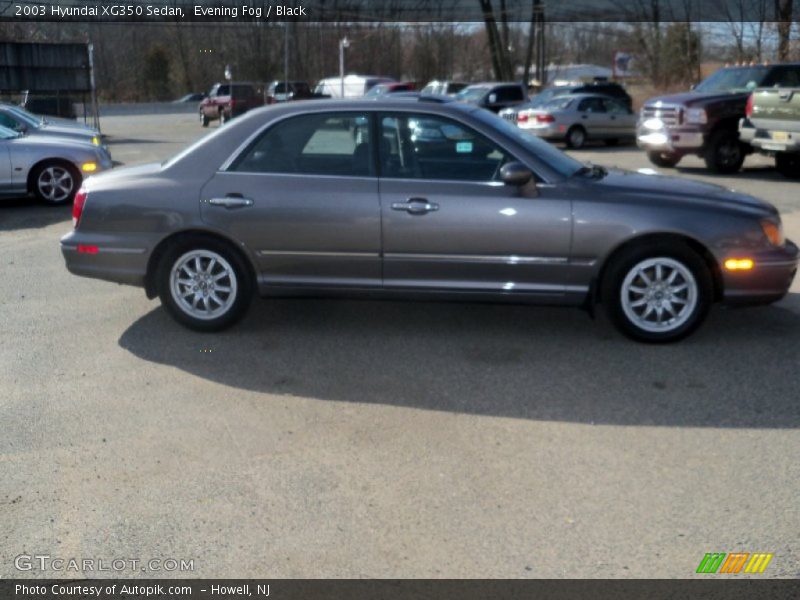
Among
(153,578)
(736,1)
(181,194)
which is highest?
(736,1)

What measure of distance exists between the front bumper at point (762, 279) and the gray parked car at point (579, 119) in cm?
1798

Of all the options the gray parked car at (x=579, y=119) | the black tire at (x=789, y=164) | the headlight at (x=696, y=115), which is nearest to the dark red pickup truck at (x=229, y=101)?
the gray parked car at (x=579, y=119)

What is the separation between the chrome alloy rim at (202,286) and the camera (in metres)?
6.62

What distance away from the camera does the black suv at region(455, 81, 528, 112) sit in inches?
1161

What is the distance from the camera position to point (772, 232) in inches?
253

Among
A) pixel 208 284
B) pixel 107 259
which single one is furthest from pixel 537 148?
pixel 107 259

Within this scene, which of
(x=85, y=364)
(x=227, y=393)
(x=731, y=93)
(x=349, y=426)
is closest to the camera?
(x=349, y=426)

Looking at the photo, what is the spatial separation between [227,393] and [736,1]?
34.2 meters

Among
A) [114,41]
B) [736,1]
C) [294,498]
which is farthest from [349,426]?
[114,41]

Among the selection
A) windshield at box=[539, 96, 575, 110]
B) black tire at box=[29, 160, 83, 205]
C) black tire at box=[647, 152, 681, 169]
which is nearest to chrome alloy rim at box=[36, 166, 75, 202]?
black tire at box=[29, 160, 83, 205]

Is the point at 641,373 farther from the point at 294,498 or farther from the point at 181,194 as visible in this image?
the point at 181,194

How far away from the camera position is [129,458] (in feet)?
15.5
